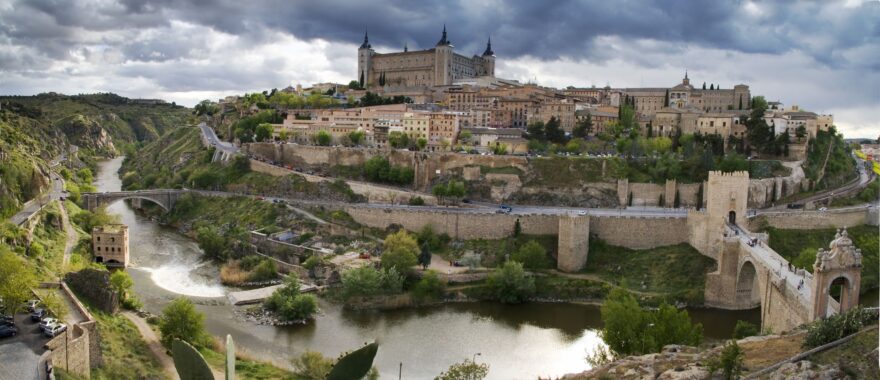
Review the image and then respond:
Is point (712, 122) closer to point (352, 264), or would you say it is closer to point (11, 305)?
point (352, 264)

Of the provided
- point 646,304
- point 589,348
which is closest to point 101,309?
point 589,348

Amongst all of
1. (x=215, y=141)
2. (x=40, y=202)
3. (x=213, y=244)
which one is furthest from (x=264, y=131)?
(x=40, y=202)

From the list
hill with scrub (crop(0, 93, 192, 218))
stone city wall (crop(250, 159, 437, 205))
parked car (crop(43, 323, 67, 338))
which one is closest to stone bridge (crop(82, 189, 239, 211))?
hill with scrub (crop(0, 93, 192, 218))

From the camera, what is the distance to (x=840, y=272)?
646 inches

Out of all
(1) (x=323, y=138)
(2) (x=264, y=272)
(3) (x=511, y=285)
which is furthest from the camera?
(1) (x=323, y=138)

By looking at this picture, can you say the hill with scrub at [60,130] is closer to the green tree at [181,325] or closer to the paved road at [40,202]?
the paved road at [40,202]

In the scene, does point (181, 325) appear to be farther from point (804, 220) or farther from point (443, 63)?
point (443, 63)

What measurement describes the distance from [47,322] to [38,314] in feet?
3.40

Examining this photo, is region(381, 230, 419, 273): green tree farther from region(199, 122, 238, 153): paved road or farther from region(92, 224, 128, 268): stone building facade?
region(199, 122, 238, 153): paved road

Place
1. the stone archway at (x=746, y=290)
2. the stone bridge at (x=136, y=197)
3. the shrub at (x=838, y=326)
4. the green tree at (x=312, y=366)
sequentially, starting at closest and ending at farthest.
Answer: the shrub at (x=838, y=326) < the green tree at (x=312, y=366) < the stone archway at (x=746, y=290) < the stone bridge at (x=136, y=197)

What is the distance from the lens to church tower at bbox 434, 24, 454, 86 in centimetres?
7044

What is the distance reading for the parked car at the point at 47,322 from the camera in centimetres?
1739

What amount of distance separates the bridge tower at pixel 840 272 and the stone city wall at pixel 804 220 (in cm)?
1742

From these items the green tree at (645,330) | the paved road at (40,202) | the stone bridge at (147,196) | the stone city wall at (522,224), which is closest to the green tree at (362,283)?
the stone city wall at (522,224)
